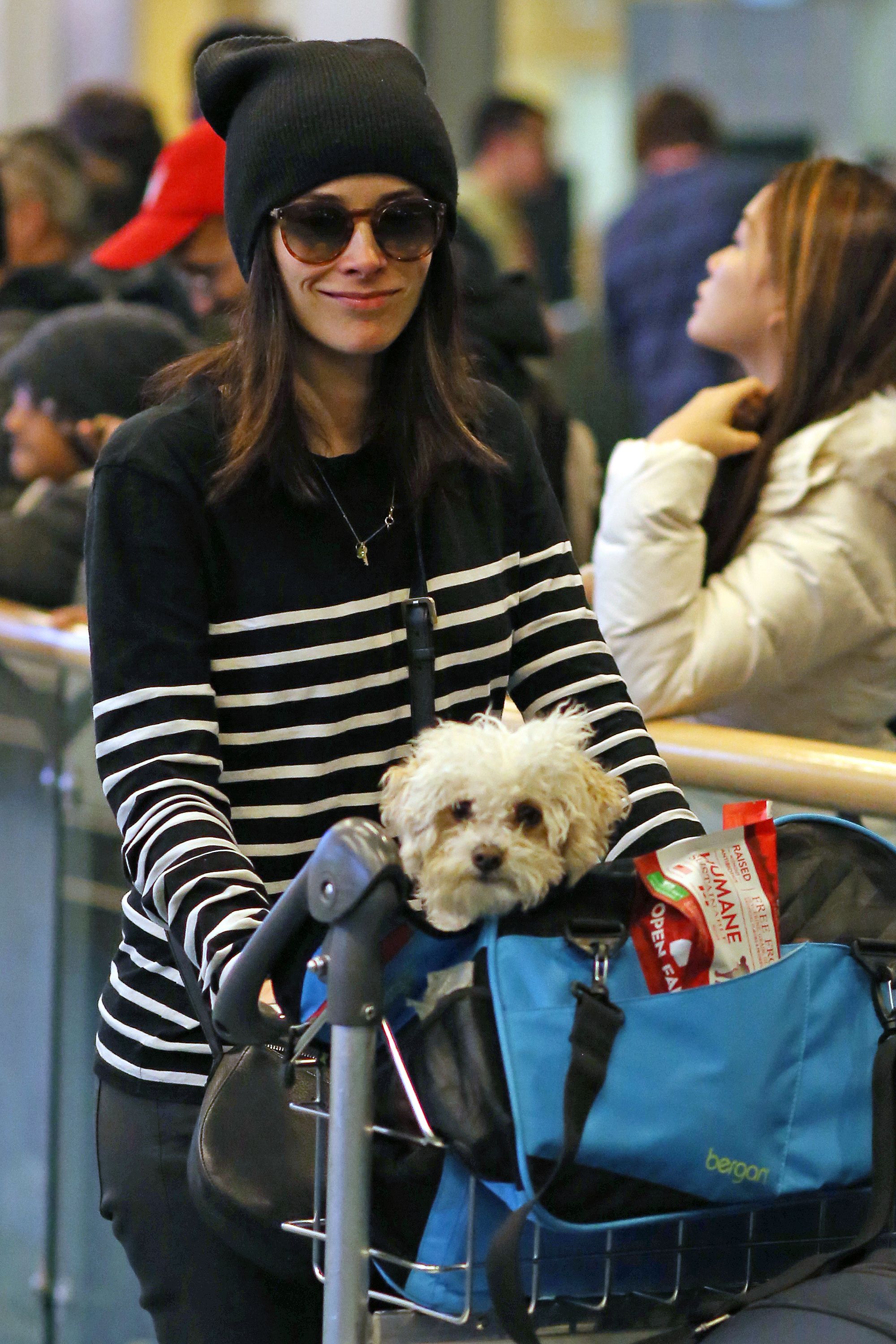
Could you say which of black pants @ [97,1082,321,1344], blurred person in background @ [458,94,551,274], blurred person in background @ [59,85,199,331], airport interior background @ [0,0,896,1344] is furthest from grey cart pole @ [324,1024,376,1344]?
blurred person in background @ [458,94,551,274]

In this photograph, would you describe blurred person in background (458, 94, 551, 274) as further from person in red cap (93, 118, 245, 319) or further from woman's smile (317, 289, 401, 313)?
woman's smile (317, 289, 401, 313)

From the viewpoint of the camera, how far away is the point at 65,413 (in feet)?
11.1

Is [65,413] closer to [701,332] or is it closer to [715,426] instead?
[701,332]

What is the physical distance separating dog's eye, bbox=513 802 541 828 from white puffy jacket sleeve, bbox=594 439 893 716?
102 centimetres

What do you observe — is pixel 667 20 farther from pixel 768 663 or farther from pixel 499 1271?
pixel 499 1271

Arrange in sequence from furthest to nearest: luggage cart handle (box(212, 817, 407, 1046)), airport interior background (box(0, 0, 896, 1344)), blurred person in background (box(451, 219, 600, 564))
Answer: airport interior background (box(0, 0, 896, 1344)) < blurred person in background (box(451, 219, 600, 564)) < luggage cart handle (box(212, 817, 407, 1046))

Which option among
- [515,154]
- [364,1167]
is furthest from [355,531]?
[515,154]

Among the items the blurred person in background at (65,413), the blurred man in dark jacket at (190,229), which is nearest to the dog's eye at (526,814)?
the blurred man in dark jacket at (190,229)

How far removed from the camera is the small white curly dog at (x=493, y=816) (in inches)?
47.8

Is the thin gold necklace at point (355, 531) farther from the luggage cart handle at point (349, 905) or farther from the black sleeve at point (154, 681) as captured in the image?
the luggage cart handle at point (349, 905)

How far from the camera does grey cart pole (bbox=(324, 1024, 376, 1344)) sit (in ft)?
3.80

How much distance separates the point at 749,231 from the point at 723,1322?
1.72m

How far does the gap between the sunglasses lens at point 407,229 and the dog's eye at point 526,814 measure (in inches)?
20.8

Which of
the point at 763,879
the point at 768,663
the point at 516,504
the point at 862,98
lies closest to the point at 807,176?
the point at 768,663
